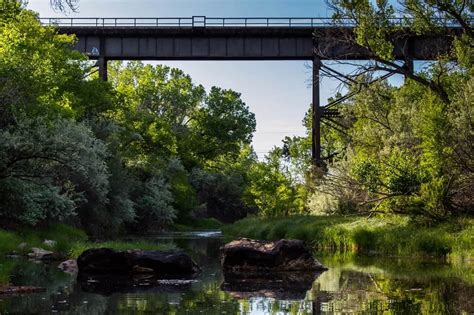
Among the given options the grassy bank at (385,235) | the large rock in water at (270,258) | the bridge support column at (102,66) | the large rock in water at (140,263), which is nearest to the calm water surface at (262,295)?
the large rock in water at (140,263)

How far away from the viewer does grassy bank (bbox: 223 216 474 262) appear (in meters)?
25.7

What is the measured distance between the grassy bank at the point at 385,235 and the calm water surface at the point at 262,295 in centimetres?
425

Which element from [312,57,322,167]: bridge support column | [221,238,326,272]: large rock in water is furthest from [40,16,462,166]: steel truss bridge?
[221,238,326,272]: large rock in water

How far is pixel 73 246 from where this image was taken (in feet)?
89.5

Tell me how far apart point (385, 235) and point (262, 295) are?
1457 centimetres

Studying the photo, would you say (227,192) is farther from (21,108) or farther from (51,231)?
(21,108)

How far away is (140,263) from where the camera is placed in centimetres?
2084

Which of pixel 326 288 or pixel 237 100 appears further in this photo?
pixel 237 100

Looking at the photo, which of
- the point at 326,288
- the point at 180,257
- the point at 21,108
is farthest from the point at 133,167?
the point at 326,288

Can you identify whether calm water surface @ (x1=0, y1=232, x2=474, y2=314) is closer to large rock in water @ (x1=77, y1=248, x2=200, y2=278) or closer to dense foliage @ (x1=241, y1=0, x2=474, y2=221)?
large rock in water @ (x1=77, y1=248, x2=200, y2=278)

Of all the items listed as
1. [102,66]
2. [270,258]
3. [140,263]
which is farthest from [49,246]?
[102,66]

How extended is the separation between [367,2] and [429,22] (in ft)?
9.23

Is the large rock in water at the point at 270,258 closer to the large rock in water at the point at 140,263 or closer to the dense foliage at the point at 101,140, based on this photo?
the large rock in water at the point at 140,263

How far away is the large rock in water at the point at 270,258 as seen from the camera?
2225 centimetres
